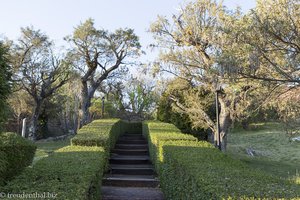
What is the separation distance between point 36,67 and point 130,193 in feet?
52.0

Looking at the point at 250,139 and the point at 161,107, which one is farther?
the point at 250,139

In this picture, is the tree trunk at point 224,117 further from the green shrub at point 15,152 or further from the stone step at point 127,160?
the green shrub at point 15,152

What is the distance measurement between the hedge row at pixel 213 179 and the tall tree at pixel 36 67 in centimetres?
1650

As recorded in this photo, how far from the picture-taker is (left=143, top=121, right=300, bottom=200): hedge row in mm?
2883

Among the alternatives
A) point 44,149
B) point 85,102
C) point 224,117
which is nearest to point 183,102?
point 224,117

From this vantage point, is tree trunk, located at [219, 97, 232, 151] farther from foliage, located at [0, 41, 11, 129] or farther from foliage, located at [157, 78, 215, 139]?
foliage, located at [0, 41, 11, 129]

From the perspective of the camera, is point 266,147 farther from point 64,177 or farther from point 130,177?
point 64,177

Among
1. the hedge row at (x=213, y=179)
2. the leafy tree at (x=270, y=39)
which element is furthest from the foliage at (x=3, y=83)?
the leafy tree at (x=270, y=39)

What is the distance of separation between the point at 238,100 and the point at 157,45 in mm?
4073

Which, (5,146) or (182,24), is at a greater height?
(182,24)

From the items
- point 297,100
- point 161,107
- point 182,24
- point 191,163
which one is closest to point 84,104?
point 161,107

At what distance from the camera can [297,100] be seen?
31.4ft

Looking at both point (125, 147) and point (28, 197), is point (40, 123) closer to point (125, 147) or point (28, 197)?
point (125, 147)

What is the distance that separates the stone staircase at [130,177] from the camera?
6757mm
